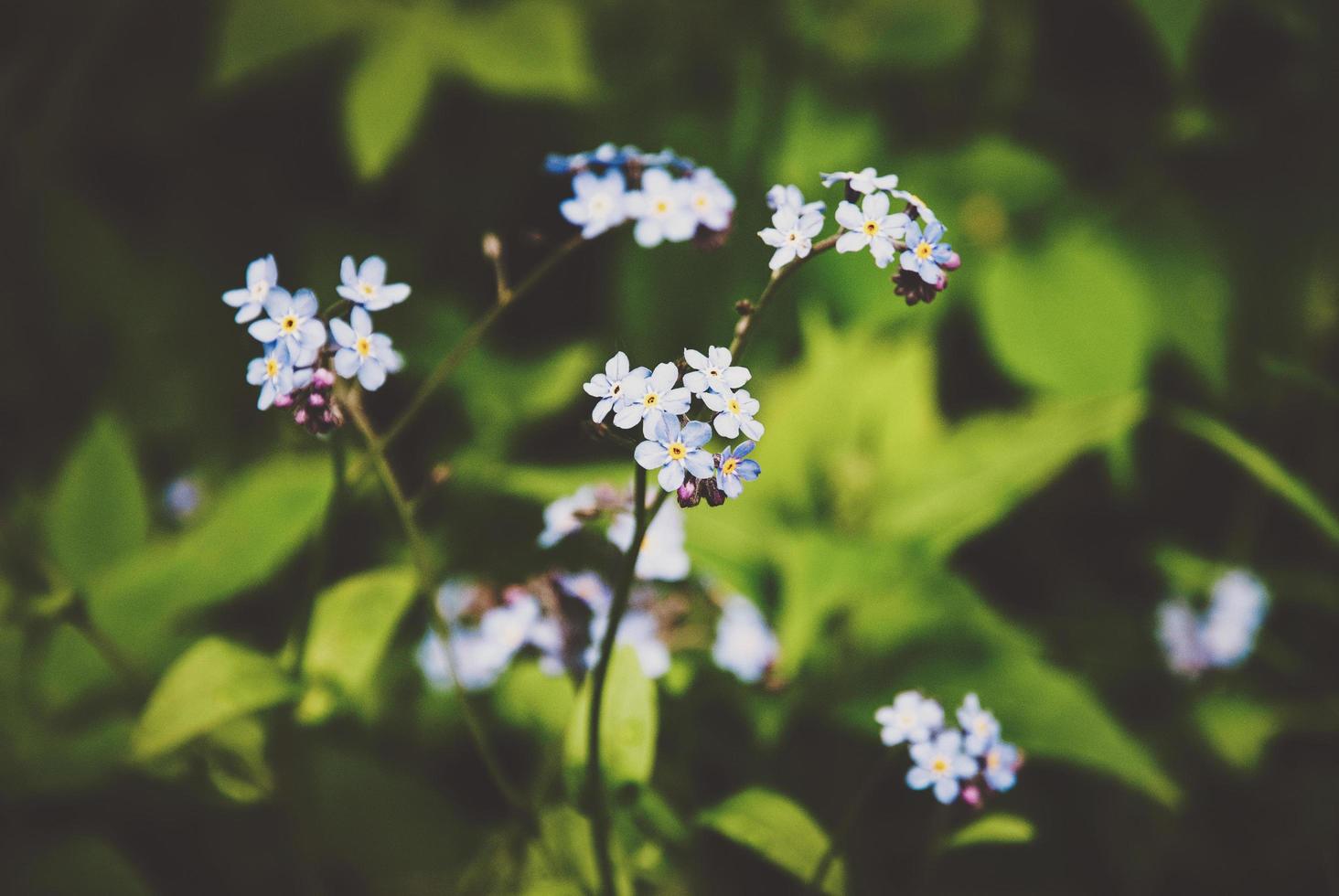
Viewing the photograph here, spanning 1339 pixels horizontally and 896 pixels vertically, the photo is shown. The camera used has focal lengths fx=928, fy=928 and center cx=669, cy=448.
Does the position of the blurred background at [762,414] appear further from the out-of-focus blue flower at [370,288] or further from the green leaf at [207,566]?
the out-of-focus blue flower at [370,288]

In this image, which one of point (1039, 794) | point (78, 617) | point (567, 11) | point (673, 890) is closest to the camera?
point (78, 617)

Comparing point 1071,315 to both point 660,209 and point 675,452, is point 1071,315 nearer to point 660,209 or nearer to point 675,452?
point 660,209

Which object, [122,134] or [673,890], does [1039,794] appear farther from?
[122,134]

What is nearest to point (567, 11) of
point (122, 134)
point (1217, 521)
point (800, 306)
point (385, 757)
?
point (800, 306)

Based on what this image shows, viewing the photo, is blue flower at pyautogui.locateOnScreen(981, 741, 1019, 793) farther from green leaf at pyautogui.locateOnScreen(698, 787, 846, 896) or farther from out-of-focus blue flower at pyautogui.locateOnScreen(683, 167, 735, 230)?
out-of-focus blue flower at pyautogui.locateOnScreen(683, 167, 735, 230)

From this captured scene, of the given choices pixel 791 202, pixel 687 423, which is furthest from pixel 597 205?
pixel 687 423
